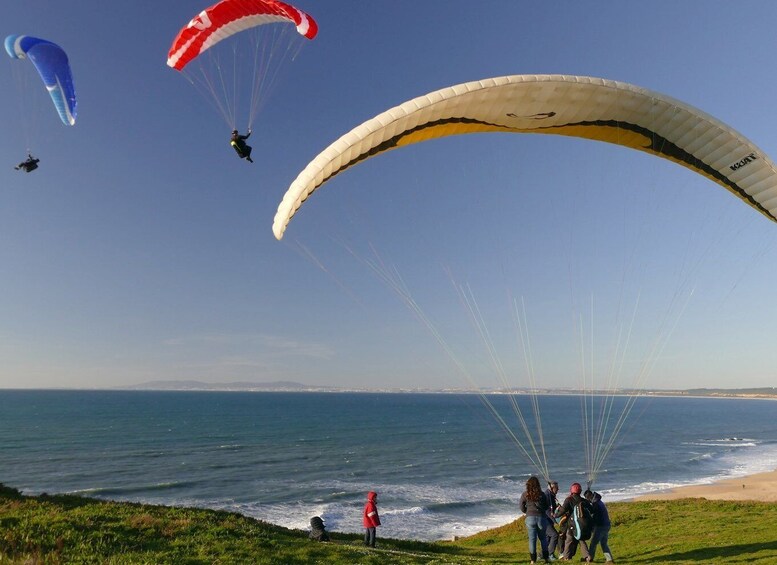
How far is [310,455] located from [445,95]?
46359mm

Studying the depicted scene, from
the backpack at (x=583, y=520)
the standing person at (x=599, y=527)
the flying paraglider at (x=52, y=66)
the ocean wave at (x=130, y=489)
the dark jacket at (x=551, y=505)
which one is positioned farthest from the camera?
the ocean wave at (x=130, y=489)

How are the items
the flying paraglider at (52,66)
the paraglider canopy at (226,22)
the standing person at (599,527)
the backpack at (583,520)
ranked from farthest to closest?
the flying paraglider at (52,66) → the paraglider canopy at (226,22) → the standing person at (599,527) → the backpack at (583,520)

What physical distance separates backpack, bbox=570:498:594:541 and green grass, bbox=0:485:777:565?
4.55 feet

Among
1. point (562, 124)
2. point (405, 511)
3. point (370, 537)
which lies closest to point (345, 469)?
point (405, 511)

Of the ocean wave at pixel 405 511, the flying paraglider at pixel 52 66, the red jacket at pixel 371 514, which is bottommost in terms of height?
the ocean wave at pixel 405 511

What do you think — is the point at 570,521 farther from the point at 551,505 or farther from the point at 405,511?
the point at 405,511

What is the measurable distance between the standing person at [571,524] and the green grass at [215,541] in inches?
37.4

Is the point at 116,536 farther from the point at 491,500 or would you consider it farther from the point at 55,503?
the point at 491,500

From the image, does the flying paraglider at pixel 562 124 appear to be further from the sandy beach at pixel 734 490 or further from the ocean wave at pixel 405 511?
the sandy beach at pixel 734 490

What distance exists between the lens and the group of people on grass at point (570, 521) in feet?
26.8

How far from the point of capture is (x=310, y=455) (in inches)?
1911

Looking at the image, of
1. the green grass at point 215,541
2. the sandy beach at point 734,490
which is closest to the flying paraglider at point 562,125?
the green grass at point 215,541

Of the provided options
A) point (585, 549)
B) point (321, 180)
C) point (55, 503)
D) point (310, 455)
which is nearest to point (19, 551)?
point (55, 503)

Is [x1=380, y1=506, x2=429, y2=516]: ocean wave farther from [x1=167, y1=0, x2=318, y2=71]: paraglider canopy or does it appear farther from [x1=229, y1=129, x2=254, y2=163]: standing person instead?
[x1=167, y1=0, x2=318, y2=71]: paraglider canopy
